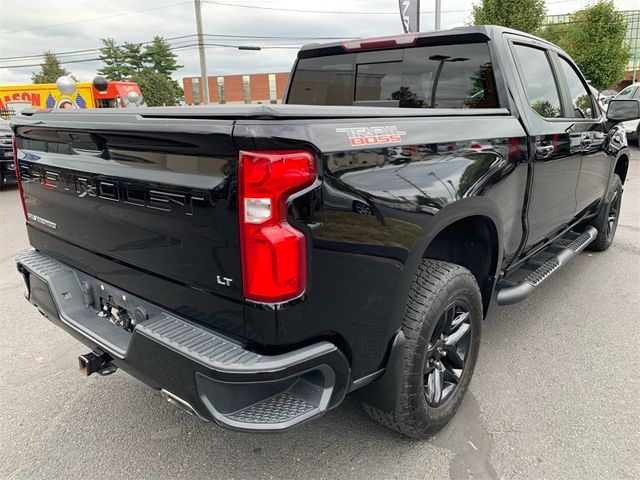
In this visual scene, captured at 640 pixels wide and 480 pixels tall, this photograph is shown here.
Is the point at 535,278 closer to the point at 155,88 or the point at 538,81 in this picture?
the point at 538,81

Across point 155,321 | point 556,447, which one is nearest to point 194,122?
point 155,321

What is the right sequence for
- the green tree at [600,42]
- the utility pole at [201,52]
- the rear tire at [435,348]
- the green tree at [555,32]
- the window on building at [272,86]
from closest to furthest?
the rear tire at [435,348] → the green tree at [600,42] → the green tree at [555,32] → the utility pole at [201,52] → the window on building at [272,86]

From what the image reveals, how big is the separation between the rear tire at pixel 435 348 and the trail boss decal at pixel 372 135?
0.66 metres

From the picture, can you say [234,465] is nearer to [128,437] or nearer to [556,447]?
[128,437]

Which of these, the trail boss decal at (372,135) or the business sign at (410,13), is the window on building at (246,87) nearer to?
the business sign at (410,13)

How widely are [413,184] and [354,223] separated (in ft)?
1.26

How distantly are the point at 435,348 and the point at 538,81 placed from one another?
2.07 meters

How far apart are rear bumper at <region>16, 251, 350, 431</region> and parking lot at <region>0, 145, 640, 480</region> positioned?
0.54 meters

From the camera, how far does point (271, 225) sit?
1.62 meters

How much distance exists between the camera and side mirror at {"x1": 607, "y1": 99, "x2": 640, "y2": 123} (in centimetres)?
434

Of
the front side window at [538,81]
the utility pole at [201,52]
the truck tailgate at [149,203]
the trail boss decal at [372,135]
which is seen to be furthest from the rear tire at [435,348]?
the utility pole at [201,52]

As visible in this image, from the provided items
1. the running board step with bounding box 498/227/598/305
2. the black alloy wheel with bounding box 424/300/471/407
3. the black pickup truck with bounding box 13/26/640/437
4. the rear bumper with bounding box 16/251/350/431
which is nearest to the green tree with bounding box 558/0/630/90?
the running board step with bounding box 498/227/598/305

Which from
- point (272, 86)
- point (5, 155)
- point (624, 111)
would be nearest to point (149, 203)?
point (624, 111)

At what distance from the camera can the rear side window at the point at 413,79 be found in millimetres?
3051
